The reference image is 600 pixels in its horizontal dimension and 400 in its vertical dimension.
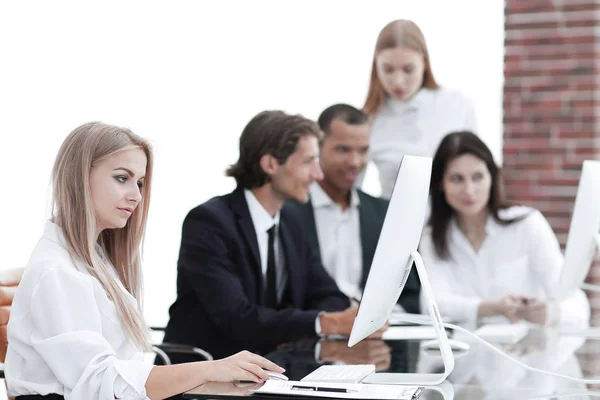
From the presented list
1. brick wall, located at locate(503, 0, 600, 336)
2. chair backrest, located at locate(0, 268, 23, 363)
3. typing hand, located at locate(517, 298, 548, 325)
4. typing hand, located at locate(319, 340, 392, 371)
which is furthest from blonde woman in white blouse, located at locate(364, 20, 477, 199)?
chair backrest, located at locate(0, 268, 23, 363)

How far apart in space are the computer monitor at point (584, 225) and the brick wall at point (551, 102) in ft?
6.61

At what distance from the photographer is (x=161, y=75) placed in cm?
512

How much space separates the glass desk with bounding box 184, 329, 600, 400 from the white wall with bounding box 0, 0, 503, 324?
254 centimetres

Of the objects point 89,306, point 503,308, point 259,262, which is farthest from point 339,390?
point 503,308

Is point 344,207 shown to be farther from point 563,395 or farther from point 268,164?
point 563,395

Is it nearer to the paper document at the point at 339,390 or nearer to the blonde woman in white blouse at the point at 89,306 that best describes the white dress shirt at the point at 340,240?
the blonde woman in white blouse at the point at 89,306

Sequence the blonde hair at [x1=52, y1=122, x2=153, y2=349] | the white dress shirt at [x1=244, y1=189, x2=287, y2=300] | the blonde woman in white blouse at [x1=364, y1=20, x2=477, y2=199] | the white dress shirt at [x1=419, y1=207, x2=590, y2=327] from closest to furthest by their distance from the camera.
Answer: the blonde hair at [x1=52, y1=122, x2=153, y2=349]
the white dress shirt at [x1=244, y1=189, x2=287, y2=300]
the white dress shirt at [x1=419, y1=207, x2=590, y2=327]
the blonde woman in white blouse at [x1=364, y1=20, x2=477, y2=199]

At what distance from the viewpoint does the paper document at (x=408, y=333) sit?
9.13 ft

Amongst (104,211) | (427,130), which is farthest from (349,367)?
(427,130)

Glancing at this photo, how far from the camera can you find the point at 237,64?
5.10 m

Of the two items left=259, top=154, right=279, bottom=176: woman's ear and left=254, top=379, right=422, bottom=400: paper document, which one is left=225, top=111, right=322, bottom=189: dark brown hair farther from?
left=254, top=379, right=422, bottom=400: paper document

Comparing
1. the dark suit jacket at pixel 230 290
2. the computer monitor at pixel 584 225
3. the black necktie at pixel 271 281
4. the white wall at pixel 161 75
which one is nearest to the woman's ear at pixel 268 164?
the dark suit jacket at pixel 230 290

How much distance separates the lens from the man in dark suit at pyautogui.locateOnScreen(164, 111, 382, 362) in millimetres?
2770

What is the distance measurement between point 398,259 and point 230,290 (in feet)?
3.23
